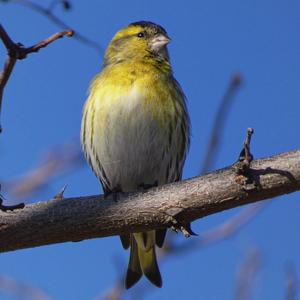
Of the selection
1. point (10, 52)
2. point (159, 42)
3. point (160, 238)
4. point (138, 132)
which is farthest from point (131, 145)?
point (10, 52)

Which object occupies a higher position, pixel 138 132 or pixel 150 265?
pixel 138 132

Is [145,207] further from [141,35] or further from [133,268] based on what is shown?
[141,35]

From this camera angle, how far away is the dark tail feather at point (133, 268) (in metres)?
4.24

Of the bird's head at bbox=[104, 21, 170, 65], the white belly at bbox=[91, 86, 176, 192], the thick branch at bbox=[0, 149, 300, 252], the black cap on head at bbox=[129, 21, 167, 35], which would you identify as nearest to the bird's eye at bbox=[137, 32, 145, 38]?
the bird's head at bbox=[104, 21, 170, 65]

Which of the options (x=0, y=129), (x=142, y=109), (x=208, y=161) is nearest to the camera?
(x=0, y=129)

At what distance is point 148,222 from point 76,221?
0.34 meters

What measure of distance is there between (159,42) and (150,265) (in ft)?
6.12

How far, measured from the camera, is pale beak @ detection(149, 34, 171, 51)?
17.3 ft

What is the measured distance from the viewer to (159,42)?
5312 millimetres

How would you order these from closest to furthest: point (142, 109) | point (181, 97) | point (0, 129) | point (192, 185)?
point (0, 129)
point (192, 185)
point (142, 109)
point (181, 97)

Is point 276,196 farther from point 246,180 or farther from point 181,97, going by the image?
point 181,97

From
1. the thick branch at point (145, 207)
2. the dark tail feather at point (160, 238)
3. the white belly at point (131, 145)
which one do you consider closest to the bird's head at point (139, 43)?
the white belly at point (131, 145)

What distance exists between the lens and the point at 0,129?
6.77ft

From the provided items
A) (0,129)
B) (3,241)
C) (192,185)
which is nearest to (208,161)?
(192,185)
